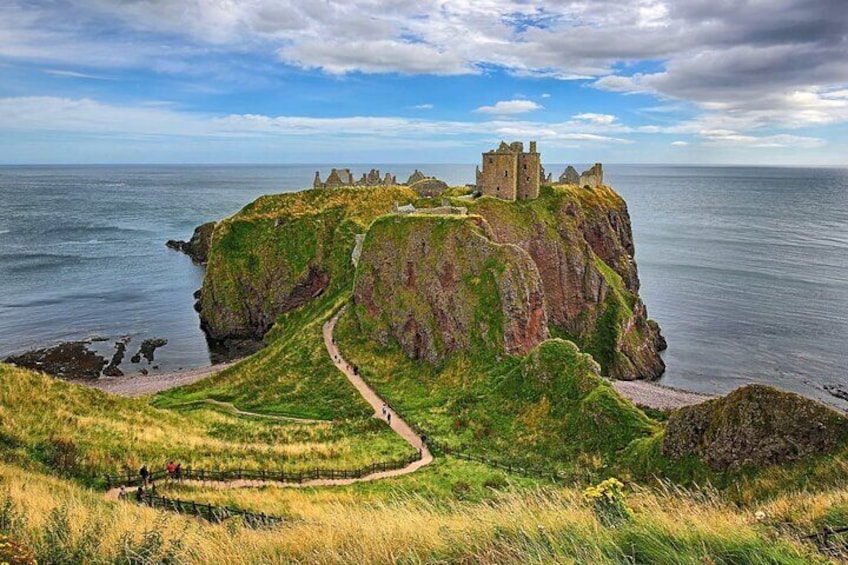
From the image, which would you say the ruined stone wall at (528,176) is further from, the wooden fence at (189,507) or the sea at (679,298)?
the wooden fence at (189,507)

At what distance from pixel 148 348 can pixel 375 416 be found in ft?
150

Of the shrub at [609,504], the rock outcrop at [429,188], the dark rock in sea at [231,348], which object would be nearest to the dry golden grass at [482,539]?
the shrub at [609,504]

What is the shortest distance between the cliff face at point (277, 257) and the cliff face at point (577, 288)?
2072 cm

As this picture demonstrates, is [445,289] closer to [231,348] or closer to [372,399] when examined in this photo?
[372,399]

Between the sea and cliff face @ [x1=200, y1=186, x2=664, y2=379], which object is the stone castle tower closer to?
cliff face @ [x1=200, y1=186, x2=664, y2=379]

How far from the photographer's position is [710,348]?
7712 cm

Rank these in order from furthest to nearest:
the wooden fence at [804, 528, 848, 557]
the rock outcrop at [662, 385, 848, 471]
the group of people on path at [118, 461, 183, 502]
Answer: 1. the rock outcrop at [662, 385, 848, 471]
2. the group of people on path at [118, 461, 183, 502]
3. the wooden fence at [804, 528, 848, 557]

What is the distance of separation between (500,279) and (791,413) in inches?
1110

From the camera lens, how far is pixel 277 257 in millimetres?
86625

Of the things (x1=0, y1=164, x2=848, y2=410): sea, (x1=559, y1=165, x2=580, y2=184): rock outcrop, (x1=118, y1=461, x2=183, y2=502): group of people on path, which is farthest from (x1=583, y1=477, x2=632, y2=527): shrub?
(x1=559, y1=165, x2=580, y2=184): rock outcrop

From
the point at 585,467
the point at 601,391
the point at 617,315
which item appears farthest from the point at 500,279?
the point at 617,315

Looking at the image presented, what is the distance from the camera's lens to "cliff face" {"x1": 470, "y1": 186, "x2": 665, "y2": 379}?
230 ft

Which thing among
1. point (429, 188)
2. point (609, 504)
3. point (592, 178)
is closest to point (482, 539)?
point (609, 504)

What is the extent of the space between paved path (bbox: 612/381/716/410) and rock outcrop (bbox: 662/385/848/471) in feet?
80.5
